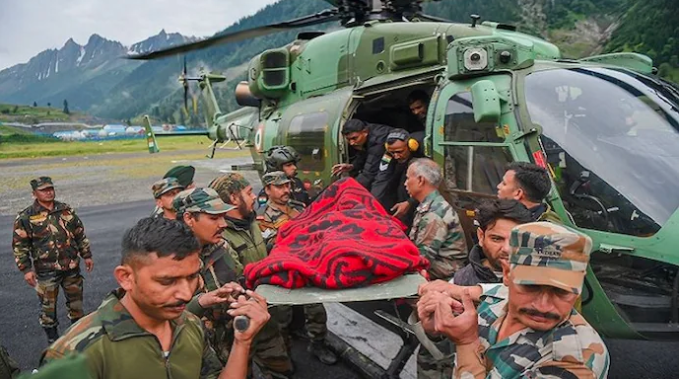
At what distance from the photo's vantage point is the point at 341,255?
2320mm

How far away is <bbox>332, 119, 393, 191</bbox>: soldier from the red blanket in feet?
5.94

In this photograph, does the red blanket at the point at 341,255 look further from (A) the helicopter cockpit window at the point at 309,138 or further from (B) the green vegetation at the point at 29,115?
(B) the green vegetation at the point at 29,115

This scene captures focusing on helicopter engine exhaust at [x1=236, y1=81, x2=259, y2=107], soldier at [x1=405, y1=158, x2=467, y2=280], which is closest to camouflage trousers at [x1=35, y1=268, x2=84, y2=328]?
soldier at [x1=405, y1=158, x2=467, y2=280]

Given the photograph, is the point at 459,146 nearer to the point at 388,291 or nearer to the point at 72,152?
the point at 388,291

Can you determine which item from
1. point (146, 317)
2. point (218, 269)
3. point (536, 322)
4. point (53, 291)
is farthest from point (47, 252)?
point (536, 322)

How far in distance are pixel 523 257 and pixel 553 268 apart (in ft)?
0.26

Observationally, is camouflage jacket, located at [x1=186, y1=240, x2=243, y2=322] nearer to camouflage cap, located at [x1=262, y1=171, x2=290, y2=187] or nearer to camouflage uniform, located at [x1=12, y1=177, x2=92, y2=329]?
camouflage cap, located at [x1=262, y1=171, x2=290, y2=187]

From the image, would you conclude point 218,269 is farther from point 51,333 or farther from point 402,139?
point 51,333

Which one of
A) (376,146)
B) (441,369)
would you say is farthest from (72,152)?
(441,369)

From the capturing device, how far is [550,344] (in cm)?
132

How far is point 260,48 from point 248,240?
263 ft

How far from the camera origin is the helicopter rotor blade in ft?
20.6

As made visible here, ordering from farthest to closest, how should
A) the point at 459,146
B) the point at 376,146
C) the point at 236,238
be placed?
1. the point at 376,146
2. the point at 459,146
3. the point at 236,238

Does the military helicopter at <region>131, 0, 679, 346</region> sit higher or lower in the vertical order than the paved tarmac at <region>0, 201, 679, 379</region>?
higher
